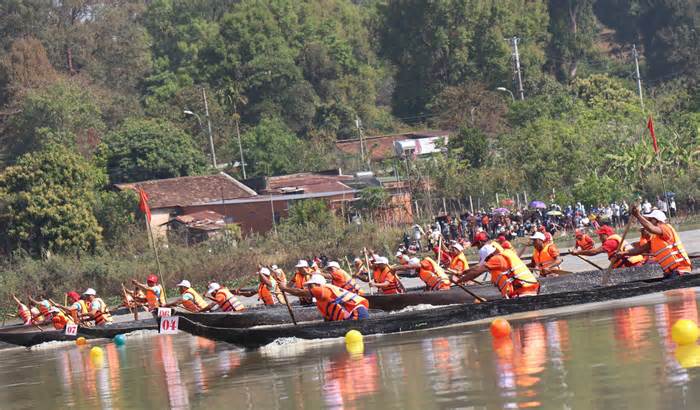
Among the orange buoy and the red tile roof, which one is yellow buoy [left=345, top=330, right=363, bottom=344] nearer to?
the orange buoy

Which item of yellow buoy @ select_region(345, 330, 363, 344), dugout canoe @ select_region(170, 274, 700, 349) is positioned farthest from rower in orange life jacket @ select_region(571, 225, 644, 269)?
yellow buoy @ select_region(345, 330, 363, 344)

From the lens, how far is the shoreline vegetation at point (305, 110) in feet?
152

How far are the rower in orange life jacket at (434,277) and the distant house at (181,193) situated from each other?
93.9 feet

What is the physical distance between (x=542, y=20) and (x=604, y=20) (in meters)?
15.4

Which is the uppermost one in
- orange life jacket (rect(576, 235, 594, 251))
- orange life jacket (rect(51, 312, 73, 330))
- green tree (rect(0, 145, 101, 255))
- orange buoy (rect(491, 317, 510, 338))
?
green tree (rect(0, 145, 101, 255))

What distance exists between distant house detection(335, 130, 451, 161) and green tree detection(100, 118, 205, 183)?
10265 millimetres

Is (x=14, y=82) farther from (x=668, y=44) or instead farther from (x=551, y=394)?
(x=551, y=394)

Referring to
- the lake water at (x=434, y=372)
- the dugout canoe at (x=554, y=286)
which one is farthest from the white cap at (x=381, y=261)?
the lake water at (x=434, y=372)

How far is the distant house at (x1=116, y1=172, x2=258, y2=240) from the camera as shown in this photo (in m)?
52.2

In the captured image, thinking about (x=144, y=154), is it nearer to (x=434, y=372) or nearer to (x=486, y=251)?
(x=486, y=251)

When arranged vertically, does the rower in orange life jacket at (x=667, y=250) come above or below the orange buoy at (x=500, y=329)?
above

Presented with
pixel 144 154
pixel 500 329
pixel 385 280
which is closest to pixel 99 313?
pixel 385 280

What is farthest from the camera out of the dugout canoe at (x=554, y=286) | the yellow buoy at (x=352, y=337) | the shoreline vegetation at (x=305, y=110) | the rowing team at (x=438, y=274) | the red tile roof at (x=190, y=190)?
the red tile roof at (x=190, y=190)

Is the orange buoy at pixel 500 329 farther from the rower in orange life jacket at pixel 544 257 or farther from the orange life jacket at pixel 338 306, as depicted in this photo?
the rower in orange life jacket at pixel 544 257
